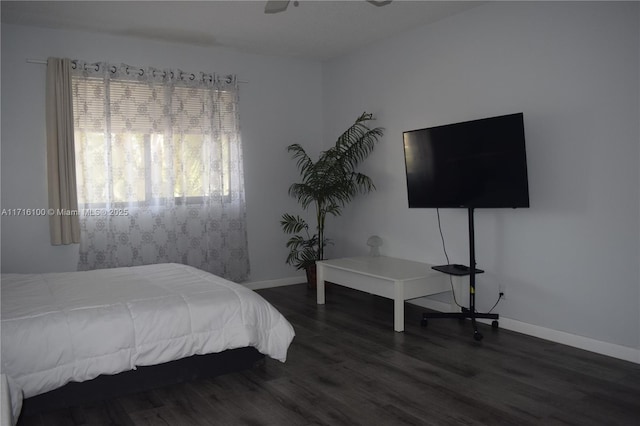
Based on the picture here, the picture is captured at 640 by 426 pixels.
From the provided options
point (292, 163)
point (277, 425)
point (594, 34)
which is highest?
point (594, 34)

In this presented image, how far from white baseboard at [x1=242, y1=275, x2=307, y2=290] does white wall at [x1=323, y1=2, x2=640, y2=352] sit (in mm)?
1671

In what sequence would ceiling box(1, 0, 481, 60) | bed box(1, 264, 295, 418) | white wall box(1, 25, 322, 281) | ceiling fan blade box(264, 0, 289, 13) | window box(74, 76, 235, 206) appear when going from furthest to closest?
window box(74, 76, 235, 206) < white wall box(1, 25, 322, 281) < ceiling box(1, 0, 481, 60) < ceiling fan blade box(264, 0, 289, 13) < bed box(1, 264, 295, 418)

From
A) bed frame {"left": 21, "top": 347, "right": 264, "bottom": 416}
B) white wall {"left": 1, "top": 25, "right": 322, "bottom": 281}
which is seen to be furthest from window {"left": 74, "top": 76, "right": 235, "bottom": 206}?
bed frame {"left": 21, "top": 347, "right": 264, "bottom": 416}

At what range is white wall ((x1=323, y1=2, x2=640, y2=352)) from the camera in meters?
3.41

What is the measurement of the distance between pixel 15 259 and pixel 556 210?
15.4 feet

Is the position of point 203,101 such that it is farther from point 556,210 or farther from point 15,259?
point 556,210

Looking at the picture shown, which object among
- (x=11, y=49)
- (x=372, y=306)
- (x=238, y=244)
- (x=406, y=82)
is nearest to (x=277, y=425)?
(x=372, y=306)

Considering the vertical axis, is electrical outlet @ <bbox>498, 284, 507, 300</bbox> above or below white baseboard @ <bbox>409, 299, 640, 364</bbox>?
above

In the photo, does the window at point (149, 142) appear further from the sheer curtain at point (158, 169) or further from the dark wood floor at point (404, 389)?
the dark wood floor at point (404, 389)

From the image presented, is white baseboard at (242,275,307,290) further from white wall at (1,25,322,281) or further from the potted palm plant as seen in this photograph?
the potted palm plant

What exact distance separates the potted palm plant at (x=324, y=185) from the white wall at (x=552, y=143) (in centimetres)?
69

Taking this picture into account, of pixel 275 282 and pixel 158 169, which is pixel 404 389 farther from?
pixel 158 169

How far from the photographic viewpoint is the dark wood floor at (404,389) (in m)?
2.62

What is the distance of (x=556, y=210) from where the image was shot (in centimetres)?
380
